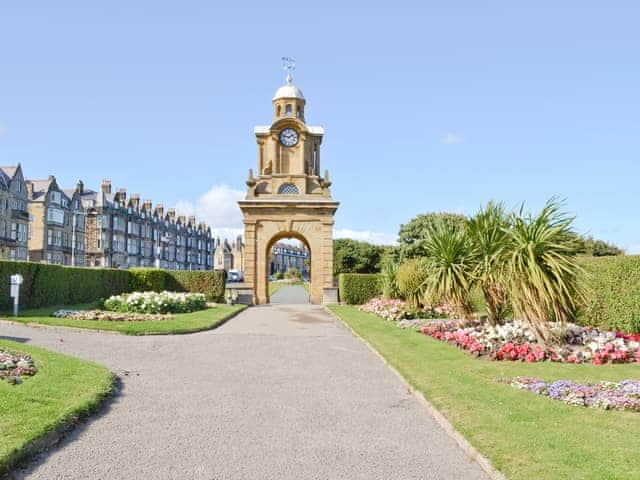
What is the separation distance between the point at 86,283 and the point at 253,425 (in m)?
24.2

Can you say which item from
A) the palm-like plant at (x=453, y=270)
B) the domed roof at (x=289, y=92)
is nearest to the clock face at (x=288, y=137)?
the domed roof at (x=289, y=92)

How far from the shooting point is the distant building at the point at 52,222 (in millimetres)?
73062

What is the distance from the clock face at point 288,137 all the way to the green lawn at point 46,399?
31.4 metres

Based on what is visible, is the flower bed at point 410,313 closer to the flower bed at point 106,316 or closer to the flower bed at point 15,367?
the flower bed at point 106,316

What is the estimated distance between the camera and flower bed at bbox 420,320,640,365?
11.8m

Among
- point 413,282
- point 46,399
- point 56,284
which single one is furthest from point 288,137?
point 46,399

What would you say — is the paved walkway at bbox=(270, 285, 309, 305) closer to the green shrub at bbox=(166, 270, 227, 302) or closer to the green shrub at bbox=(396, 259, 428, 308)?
the green shrub at bbox=(166, 270, 227, 302)

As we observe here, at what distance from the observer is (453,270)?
17.1 meters

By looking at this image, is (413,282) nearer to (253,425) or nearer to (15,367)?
(15,367)

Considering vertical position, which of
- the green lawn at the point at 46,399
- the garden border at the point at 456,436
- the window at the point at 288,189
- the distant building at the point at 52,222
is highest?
the distant building at the point at 52,222

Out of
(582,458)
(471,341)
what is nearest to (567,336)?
(471,341)

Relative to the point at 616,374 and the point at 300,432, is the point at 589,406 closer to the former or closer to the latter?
the point at 616,374

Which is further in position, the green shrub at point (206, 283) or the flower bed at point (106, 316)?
the green shrub at point (206, 283)

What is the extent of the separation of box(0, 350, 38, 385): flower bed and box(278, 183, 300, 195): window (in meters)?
28.2
